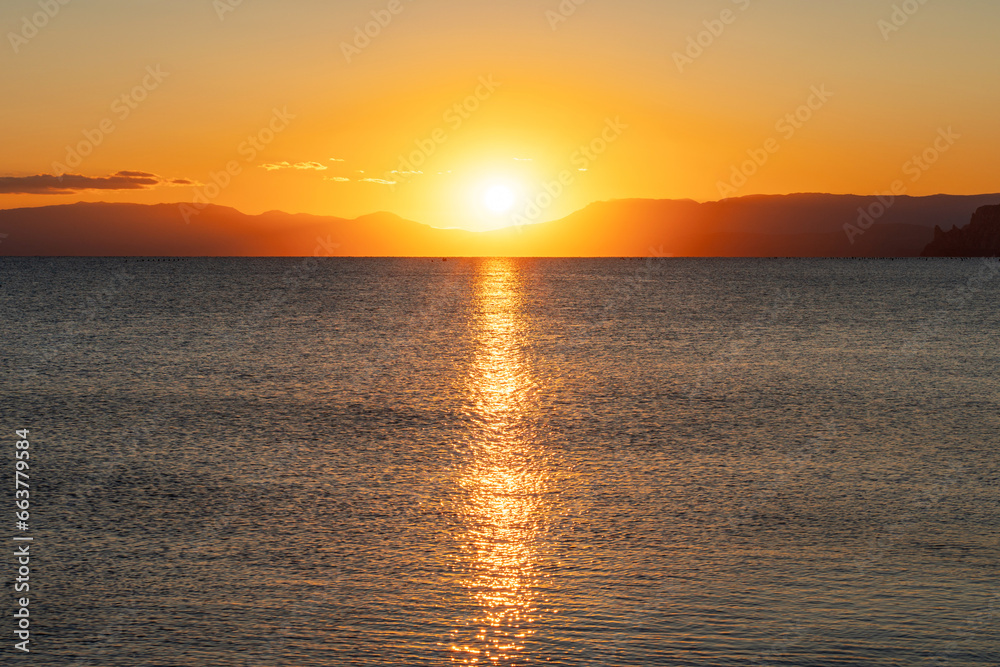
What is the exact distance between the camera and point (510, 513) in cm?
1962

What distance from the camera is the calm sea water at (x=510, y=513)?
13164mm

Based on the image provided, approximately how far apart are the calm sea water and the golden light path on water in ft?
0.25

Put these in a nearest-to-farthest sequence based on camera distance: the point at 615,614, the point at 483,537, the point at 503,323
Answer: the point at 615,614
the point at 483,537
the point at 503,323

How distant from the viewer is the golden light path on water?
13.1 metres

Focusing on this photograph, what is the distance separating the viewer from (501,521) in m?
19.0

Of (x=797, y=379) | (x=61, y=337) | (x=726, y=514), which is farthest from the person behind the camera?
(x=61, y=337)

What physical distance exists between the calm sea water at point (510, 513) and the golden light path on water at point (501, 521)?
3.1 inches

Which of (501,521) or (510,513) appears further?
(510,513)

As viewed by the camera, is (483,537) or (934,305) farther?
(934,305)

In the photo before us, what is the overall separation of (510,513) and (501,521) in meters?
0.64

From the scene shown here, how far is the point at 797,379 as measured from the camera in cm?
4272

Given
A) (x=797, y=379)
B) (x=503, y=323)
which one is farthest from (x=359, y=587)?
(x=503, y=323)

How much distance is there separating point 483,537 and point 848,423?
18.2 meters

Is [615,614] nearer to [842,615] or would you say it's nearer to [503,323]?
[842,615]
